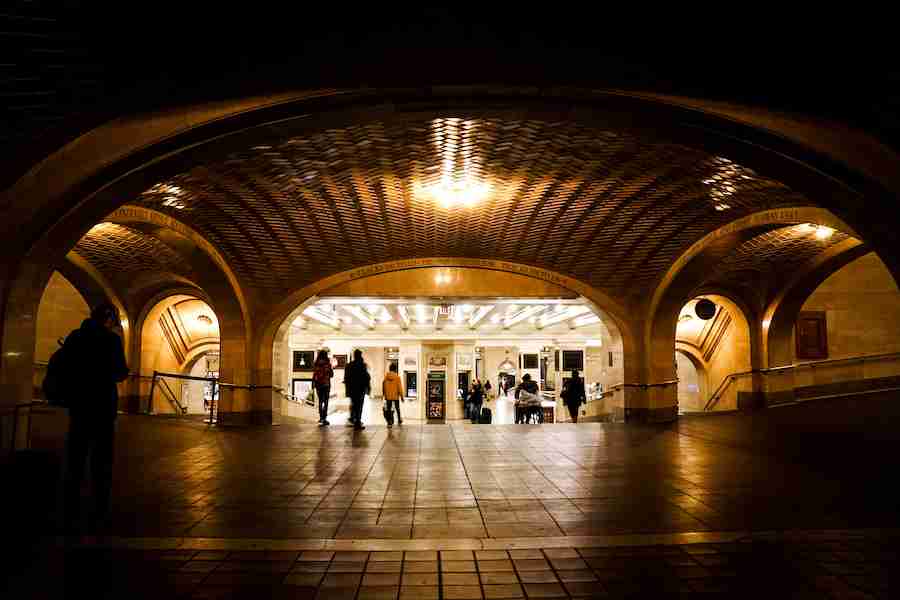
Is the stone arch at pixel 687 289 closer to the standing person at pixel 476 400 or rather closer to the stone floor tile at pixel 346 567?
the standing person at pixel 476 400

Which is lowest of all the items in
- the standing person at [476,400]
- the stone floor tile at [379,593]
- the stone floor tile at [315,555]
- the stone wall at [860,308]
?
the standing person at [476,400]

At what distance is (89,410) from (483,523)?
262cm

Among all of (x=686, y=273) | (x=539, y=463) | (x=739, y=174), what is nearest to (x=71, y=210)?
(x=539, y=463)

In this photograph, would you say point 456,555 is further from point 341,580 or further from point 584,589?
point 584,589

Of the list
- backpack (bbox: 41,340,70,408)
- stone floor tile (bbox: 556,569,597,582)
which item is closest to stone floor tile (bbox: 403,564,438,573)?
stone floor tile (bbox: 556,569,597,582)

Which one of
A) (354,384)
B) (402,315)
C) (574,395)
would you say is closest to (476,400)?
(574,395)

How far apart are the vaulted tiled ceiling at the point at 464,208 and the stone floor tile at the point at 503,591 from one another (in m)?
4.75

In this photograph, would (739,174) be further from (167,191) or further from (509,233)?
(167,191)

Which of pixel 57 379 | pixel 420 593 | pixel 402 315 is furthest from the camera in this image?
pixel 402 315

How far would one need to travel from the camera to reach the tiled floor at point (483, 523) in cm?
309

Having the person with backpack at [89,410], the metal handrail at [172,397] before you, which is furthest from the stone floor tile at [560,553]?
the metal handrail at [172,397]

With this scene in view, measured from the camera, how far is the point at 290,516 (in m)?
4.43

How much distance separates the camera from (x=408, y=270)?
50.6 feet

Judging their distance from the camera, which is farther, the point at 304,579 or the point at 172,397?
the point at 172,397
